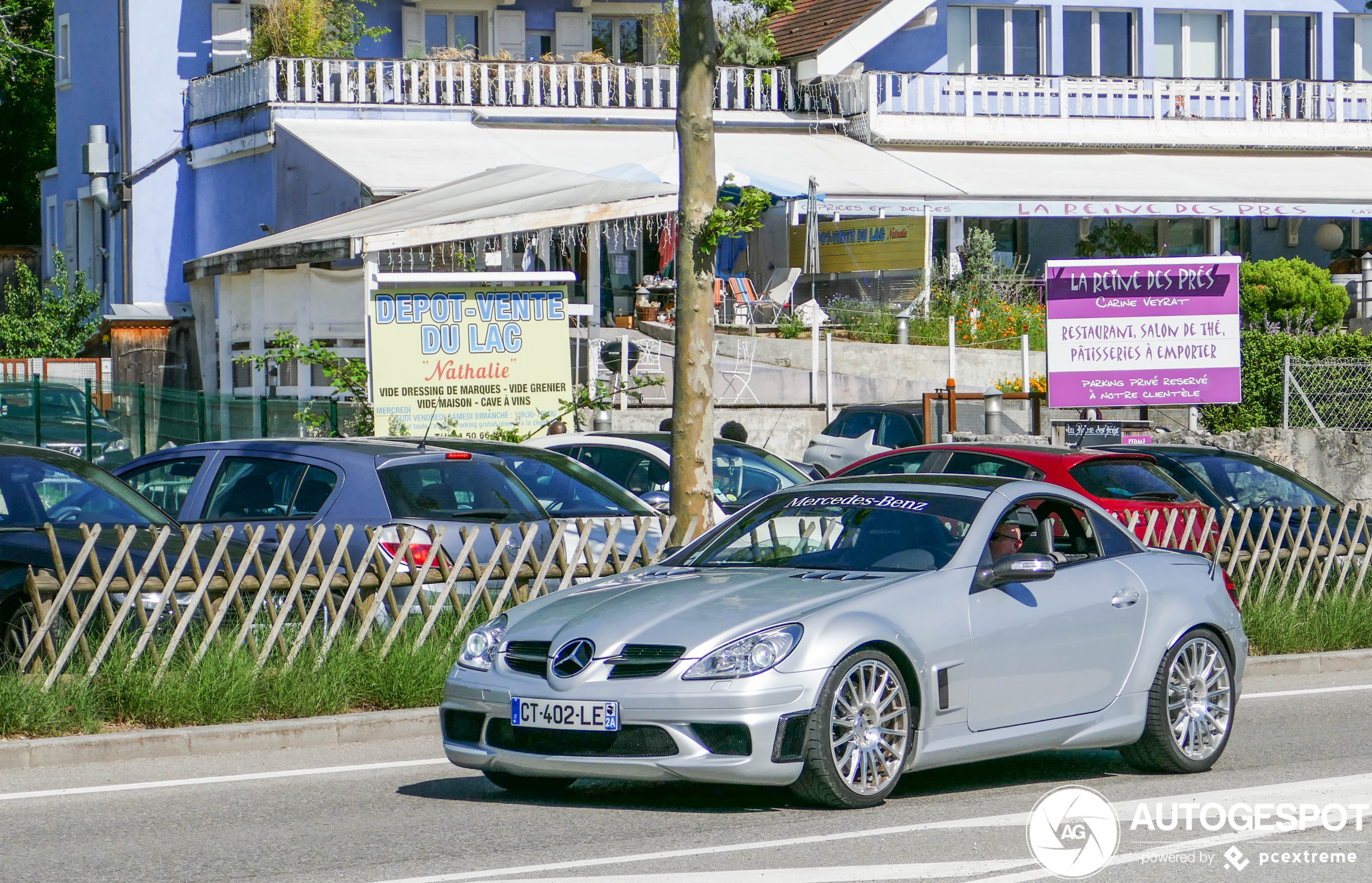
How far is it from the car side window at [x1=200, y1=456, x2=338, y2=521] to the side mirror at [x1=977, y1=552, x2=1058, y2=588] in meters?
4.57

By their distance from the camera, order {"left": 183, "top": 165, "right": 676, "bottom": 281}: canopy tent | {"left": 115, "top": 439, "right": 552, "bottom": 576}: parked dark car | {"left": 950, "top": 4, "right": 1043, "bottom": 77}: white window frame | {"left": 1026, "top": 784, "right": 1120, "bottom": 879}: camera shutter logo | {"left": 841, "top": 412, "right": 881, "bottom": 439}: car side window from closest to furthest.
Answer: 1. {"left": 1026, "top": 784, "right": 1120, "bottom": 879}: camera shutter logo
2. {"left": 115, "top": 439, "right": 552, "bottom": 576}: parked dark car
3. {"left": 183, "top": 165, "right": 676, "bottom": 281}: canopy tent
4. {"left": 841, "top": 412, "right": 881, "bottom": 439}: car side window
5. {"left": 950, "top": 4, "right": 1043, "bottom": 77}: white window frame

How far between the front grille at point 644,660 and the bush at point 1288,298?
23.9 metres

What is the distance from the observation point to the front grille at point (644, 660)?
23.8 feet

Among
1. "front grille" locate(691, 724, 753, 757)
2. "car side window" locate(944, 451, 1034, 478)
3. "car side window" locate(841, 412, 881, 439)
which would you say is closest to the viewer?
"front grille" locate(691, 724, 753, 757)

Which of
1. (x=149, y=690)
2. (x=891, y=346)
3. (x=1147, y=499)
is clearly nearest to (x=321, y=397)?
(x=891, y=346)

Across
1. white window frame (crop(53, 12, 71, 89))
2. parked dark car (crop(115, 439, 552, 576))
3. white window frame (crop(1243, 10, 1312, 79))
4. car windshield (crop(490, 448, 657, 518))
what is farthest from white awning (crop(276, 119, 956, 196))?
parked dark car (crop(115, 439, 552, 576))

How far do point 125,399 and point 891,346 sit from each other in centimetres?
1030

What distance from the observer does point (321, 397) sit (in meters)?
21.9

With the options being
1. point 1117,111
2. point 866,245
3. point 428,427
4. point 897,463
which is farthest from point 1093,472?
point 1117,111

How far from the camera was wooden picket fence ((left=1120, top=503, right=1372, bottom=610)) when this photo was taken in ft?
43.4

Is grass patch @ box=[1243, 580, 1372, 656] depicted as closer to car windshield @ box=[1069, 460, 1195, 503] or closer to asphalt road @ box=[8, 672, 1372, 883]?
car windshield @ box=[1069, 460, 1195, 503]

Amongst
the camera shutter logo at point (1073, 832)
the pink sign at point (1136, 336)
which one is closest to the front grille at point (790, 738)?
the camera shutter logo at point (1073, 832)

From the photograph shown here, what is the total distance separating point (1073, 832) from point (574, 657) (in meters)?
2.09

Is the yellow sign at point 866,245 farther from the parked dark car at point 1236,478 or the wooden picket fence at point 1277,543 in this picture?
the wooden picket fence at point 1277,543
